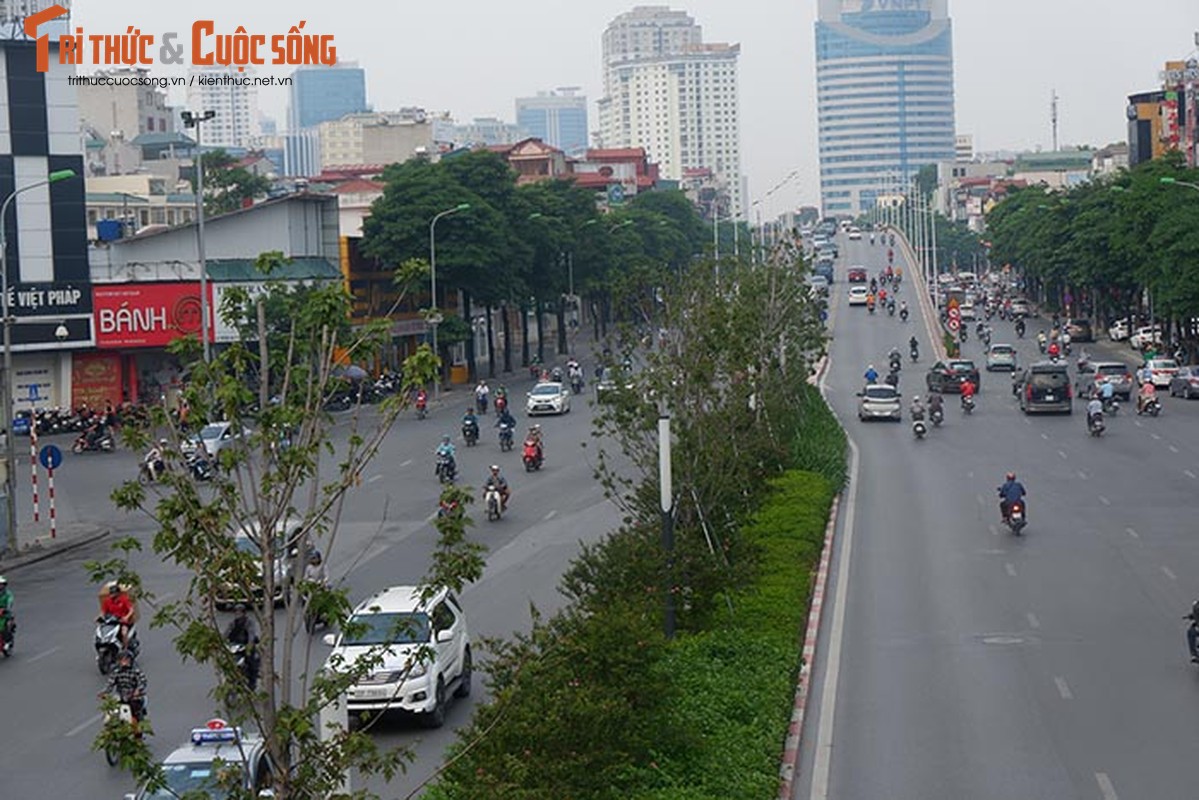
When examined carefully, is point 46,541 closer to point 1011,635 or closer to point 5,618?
point 5,618

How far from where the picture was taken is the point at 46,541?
126ft

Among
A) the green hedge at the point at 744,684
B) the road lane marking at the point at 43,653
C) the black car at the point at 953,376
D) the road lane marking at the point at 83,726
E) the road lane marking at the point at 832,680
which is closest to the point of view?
the green hedge at the point at 744,684

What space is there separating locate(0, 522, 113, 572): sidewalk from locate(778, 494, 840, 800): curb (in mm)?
14606

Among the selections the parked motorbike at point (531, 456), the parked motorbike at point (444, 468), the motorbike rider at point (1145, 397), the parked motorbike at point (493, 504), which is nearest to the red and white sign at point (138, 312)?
the parked motorbike at point (531, 456)

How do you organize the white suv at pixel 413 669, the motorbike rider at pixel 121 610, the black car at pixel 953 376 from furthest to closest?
the black car at pixel 953 376 → the motorbike rider at pixel 121 610 → the white suv at pixel 413 669

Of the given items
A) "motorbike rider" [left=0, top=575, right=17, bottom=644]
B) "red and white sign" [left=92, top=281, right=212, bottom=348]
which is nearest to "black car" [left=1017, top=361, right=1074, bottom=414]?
"red and white sign" [left=92, top=281, right=212, bottom=348]

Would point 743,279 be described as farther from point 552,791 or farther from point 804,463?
point 552,791

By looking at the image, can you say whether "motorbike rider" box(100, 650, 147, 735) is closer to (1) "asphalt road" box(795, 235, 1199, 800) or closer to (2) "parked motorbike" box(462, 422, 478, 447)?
(1) "asphalt road" box(795, 235, 1199, 800)

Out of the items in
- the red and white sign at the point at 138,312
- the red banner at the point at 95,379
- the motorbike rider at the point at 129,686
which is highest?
the red and white sign at the point at 138,312

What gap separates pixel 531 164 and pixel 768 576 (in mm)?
123976

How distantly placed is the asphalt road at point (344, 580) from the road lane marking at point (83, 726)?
2 centimetres

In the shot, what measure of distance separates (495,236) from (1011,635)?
54359 mm

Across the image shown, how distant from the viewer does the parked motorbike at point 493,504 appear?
38.7m

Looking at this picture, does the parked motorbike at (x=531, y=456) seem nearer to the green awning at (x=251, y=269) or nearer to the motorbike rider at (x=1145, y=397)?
the motorbike rider at (x=1145, y=397)
